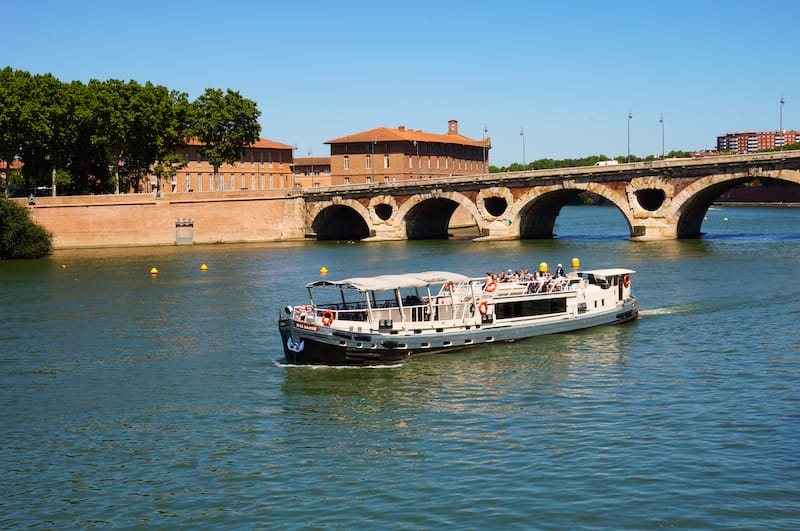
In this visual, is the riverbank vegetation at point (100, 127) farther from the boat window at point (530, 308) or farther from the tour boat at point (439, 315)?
the boat window at point (530, 308)

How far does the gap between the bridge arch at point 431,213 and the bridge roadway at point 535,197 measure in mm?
118

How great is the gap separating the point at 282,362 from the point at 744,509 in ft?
77.4

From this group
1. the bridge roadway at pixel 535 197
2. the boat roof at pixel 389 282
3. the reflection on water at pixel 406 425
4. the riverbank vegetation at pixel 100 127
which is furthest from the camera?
the riverbank vegetation at pixel 100 127

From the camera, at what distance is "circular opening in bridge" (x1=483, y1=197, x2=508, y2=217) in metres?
111

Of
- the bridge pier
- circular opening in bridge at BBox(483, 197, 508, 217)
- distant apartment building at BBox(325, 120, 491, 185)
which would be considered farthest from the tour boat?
distant apartment building at BBox(325, 120, 491, 185)

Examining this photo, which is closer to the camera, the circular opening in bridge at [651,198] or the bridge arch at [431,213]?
the circular opening in bridge at [651,198]

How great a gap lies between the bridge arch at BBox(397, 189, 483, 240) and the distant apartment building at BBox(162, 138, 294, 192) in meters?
32.9

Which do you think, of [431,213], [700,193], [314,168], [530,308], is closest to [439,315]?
[530,308]

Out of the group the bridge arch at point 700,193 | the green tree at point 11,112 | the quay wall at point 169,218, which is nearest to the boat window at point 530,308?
the bridge arch at point 700,193

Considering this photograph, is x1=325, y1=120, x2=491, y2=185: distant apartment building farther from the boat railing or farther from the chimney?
the boat railing

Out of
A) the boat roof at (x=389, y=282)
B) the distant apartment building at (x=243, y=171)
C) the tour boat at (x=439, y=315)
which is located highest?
the distant apartment building at (x=243, y=171)

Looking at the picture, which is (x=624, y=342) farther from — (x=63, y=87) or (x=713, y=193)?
(x=63, y=87)

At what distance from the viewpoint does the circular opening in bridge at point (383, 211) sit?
11812 centimetres

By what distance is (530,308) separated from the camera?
160 ft
